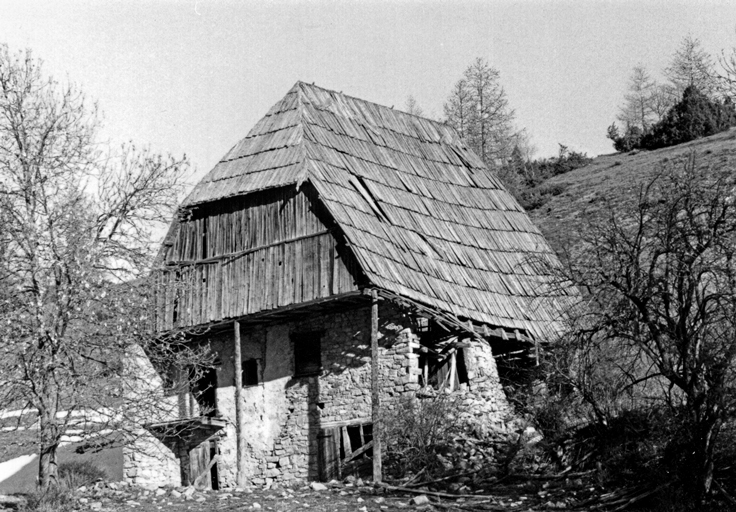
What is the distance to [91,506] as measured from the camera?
1812 centimetres

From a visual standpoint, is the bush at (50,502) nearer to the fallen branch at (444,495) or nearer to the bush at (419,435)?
the fallen branch at (444,495)

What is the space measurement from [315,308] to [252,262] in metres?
2.06

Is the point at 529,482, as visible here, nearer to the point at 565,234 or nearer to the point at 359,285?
the point at 359,285

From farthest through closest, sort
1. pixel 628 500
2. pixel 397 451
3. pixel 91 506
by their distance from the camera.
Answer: pixel 397 451
pixel 91 506
pixel 628 500

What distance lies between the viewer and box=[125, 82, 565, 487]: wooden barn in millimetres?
23125

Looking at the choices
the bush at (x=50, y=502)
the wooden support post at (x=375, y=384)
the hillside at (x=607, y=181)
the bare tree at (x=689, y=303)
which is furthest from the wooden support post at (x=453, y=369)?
the hillside at (x=607, y=181)

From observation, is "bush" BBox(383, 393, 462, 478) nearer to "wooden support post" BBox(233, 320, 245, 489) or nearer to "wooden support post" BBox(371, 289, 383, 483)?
"wooden support post" BBox(371, 289, 383, 483)

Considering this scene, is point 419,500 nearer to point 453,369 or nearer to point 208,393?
point 453,369

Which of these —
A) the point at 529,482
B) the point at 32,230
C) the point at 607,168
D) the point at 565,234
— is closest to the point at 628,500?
the point at 529,482

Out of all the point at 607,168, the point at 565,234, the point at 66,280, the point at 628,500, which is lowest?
the point at 628,500

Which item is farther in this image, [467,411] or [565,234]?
[565,234]

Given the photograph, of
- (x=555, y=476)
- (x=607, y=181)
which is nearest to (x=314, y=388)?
(x=555, y=476)

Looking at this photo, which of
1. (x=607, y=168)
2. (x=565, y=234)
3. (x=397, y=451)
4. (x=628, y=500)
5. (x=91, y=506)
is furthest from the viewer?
(x=607, y=168)

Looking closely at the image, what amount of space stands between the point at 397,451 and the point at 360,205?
6.20m
